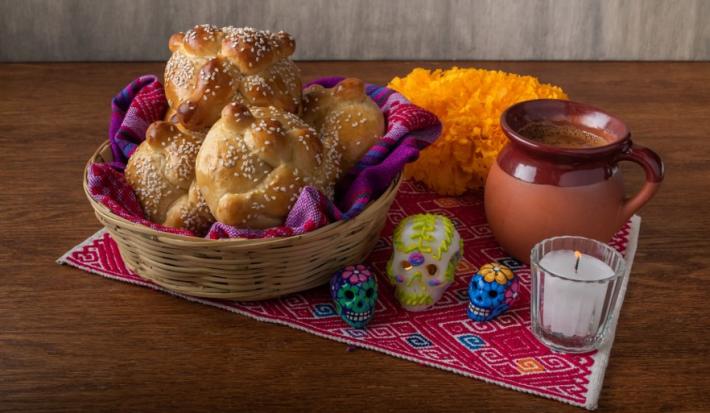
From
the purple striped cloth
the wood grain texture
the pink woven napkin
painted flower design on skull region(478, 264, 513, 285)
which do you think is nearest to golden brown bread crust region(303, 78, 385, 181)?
the purple striped cloth

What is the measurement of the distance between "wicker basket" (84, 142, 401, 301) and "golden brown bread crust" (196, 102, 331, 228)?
5 centimetres

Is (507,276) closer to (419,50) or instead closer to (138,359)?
(138,359)

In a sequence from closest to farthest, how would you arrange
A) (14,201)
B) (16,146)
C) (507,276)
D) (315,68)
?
(507,276) < (14,201) < (16,146) < (315,68)

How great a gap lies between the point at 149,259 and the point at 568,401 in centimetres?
50

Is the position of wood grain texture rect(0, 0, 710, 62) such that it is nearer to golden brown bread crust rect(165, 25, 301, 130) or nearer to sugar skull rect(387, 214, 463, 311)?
golden brown bread crust rect(165, 25, 301, 130)

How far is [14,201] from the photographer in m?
1.15

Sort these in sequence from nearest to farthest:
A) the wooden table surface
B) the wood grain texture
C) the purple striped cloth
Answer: the wooden table surface → the purple striped cloth → the wood grain texture

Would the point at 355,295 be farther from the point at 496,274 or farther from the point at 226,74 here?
the point at 226,74

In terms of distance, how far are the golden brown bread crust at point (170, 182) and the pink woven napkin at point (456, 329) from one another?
91 millimetres

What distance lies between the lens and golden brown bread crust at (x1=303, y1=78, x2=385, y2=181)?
1.04 metres

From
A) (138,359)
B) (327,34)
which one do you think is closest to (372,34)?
(327,34)

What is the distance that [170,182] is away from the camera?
3.17 feet

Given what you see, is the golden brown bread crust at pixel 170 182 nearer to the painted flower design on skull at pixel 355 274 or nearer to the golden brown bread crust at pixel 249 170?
the golden brown bread crust at pixel 249 170

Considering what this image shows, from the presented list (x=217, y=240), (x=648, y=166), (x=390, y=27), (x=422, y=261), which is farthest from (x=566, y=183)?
(x=390, y=27)
